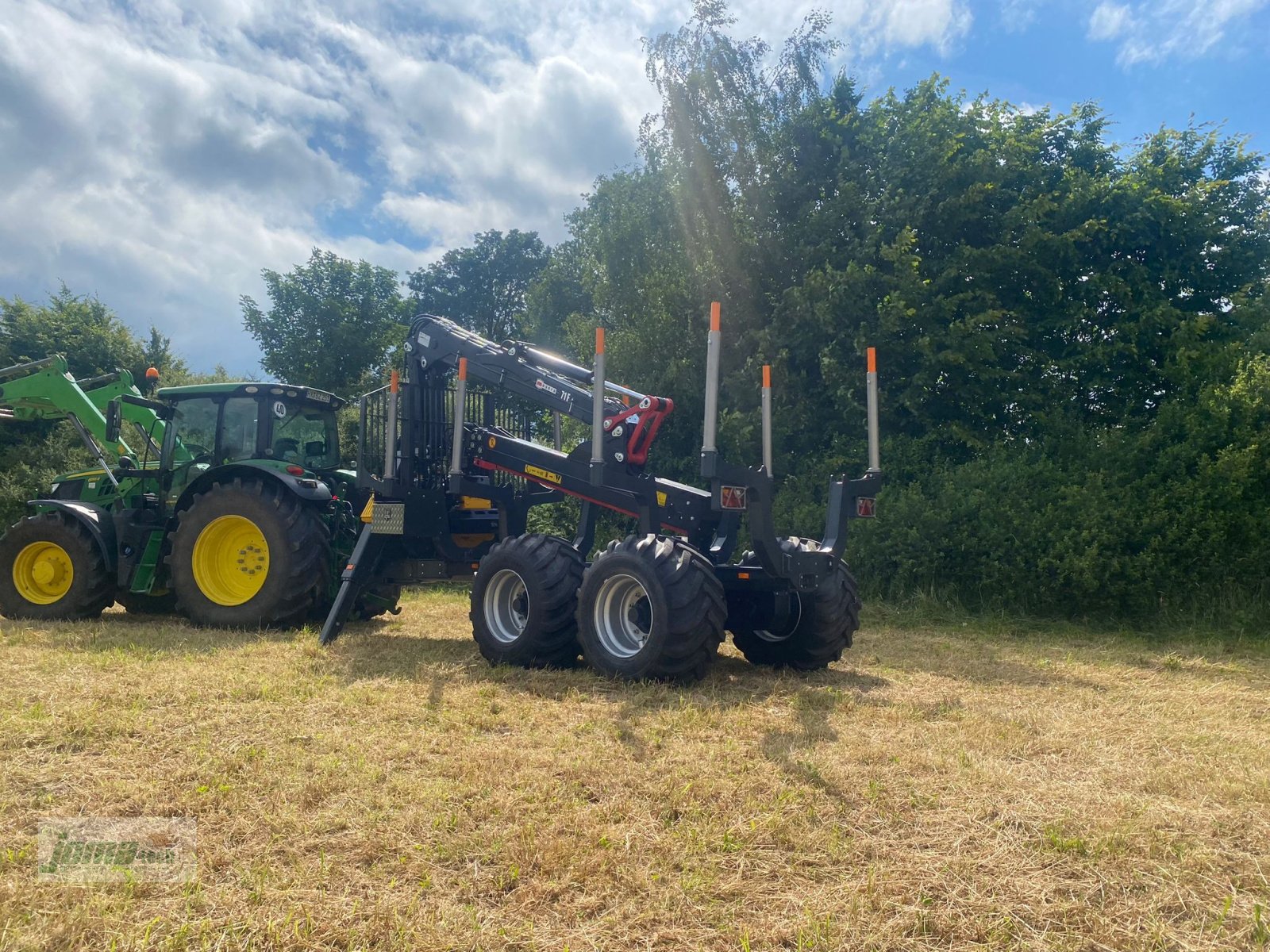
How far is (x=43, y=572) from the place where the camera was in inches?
345

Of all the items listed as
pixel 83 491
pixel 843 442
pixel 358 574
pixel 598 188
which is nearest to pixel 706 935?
pixel 358 574

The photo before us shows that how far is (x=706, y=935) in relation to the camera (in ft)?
8.32

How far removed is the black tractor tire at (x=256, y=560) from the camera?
7797 millimetres

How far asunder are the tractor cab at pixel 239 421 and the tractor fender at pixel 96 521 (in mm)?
1006

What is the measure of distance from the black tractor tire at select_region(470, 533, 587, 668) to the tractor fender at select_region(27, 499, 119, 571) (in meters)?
4.22

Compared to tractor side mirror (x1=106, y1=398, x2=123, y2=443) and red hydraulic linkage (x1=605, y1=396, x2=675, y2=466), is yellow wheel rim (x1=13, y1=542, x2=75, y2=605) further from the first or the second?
red hydraulic linkage (x1=605, y1=396, x2=675, y2=466)

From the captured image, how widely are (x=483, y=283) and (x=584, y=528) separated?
98.7 feet

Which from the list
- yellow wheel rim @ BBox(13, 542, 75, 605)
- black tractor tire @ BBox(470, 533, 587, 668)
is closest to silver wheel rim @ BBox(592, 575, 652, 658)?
black tractor tire @ BBox(470, 533, 587, 668)

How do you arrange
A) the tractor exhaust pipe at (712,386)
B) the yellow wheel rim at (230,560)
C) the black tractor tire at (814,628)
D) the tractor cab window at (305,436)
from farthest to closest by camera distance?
the tractor cab window at (305,436) → the yellow wheel rim at (230,560) → the black tractor tire at (814,628) → the tractor exhaust pipe at (712,386)

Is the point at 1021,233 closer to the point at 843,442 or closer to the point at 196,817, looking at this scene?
the point at 843,442

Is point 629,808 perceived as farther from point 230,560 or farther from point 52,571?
point 52,571

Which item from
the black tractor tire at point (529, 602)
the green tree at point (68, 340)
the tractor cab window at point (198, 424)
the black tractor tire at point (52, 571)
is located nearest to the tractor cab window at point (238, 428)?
the tractor cab window at point (198, 424)

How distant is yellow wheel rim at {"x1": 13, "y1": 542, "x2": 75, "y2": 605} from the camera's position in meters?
8.76

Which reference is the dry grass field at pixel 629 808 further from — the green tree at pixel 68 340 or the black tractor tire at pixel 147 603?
the green tree at pixel 68 340
